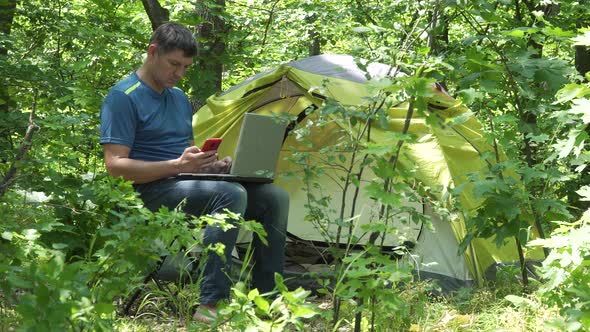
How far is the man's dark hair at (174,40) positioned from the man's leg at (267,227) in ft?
2.22

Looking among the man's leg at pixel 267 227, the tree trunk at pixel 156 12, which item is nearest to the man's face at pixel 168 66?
the man's leg at pixel 267 227

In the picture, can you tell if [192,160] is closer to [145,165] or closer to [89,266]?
[145,165]

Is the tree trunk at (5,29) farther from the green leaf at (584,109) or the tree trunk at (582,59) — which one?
the tree trunk at (582,59)

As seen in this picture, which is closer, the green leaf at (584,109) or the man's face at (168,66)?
the green leaf at (584,109)

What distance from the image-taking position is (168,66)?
3420 millimetres

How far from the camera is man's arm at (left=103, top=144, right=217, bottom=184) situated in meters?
3.21

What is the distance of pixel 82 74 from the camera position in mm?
5188

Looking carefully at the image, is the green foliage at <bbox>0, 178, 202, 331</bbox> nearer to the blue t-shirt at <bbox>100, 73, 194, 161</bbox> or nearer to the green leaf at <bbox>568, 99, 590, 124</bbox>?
the blue t-shirt at <bbox>100, 73, 194, 161</bbox>

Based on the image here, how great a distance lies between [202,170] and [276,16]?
4.92m

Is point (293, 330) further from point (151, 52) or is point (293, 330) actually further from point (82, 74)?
point (82, 74)

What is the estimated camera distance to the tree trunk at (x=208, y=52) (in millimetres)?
5418

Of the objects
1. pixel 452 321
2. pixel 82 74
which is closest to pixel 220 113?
pixel 82 74

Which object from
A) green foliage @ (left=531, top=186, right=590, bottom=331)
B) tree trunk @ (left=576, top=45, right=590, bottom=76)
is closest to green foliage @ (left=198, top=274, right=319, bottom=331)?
green foliage @ (left=531, top=186, right=590, bottom=331)

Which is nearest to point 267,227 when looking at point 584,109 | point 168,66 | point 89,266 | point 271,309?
point 168,66
